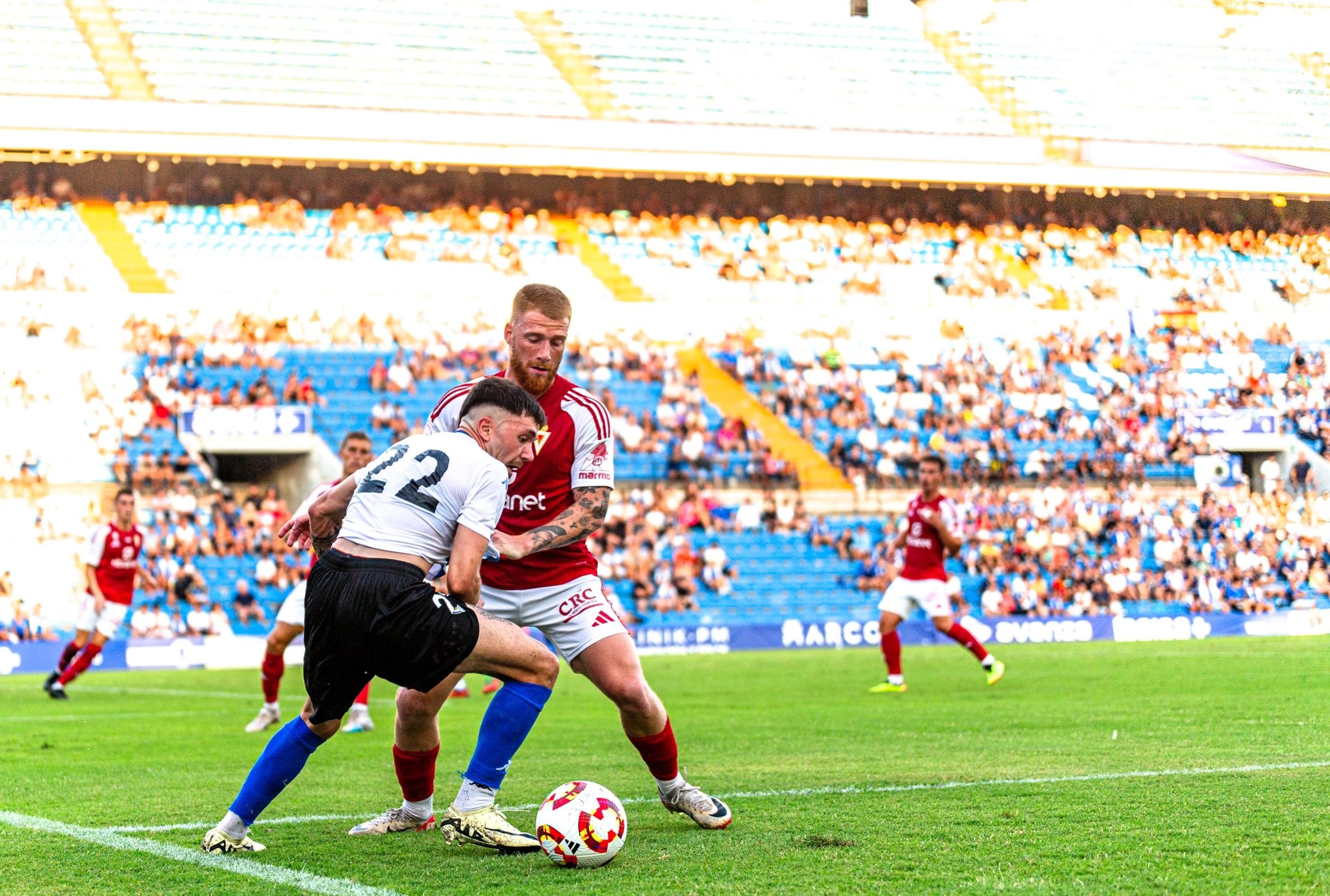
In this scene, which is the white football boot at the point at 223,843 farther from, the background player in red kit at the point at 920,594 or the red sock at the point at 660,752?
the background player in red kit at the point at 920,594

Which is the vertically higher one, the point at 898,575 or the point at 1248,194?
the point at 1248,194

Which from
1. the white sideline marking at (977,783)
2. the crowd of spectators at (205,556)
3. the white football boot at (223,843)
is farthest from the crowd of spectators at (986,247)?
the white football boot at (223,843)

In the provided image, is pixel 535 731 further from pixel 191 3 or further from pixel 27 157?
pixel 191 3

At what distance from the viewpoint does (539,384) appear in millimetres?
6727

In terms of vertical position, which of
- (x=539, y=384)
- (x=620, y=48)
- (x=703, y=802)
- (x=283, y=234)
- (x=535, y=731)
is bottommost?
(x=535, y=731)

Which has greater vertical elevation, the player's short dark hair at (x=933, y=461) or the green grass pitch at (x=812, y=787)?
the player's short dark hair at (x=933, y=461)

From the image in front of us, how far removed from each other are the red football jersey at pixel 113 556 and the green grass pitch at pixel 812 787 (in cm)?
134

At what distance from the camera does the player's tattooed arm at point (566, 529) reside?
632cm

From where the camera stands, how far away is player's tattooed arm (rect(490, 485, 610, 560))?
6324mm

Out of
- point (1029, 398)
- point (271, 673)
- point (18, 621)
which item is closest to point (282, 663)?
point (271, 673)

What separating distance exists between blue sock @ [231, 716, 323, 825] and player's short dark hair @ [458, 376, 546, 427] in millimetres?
1368

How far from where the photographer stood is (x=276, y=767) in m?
6.04

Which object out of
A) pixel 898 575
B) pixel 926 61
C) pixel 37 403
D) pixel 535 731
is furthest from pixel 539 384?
pixel 926 61

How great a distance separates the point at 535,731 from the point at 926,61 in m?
30.6
